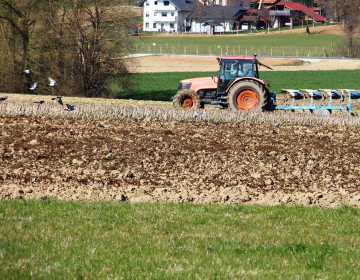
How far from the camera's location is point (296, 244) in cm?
619

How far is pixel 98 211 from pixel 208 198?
1905mm

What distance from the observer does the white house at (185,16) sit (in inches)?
3885

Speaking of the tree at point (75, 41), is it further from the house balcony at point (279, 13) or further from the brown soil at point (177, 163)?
the house balcony at point (279, 13)

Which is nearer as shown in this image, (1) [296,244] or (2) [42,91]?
(1) [296,244]

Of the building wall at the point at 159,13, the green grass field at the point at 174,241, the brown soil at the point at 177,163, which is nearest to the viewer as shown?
the green grass field at the point at 174,241

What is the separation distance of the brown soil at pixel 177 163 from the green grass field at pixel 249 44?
54.8 metres

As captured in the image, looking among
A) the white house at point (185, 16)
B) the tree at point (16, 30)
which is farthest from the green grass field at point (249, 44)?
the tree at point (16, 30)

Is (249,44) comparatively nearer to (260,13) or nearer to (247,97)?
(260,13)

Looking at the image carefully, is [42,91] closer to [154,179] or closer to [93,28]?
[93,28]

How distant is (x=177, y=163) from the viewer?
9.94 metres

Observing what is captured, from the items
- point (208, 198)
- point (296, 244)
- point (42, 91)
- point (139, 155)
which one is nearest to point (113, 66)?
point (42, 91)

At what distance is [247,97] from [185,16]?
292ft

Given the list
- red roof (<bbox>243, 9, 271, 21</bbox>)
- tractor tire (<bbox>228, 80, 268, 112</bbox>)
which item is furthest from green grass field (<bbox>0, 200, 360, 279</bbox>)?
red roof (<bbox>243, 9, 271, 21</bbox>)

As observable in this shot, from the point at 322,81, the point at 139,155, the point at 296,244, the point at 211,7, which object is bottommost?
the point at 296,244
